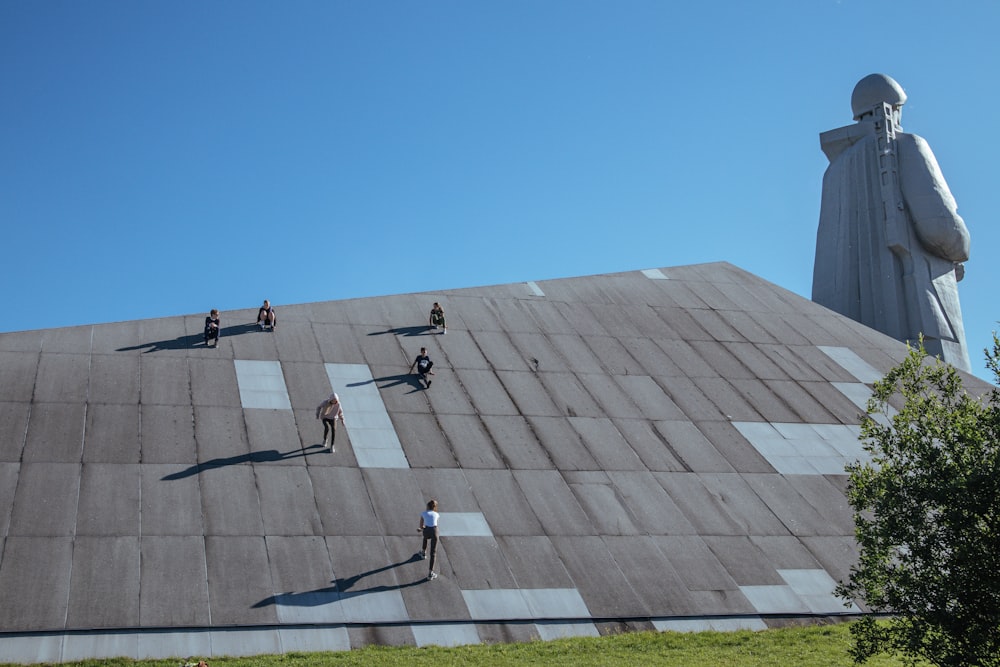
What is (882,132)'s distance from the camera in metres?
45.2

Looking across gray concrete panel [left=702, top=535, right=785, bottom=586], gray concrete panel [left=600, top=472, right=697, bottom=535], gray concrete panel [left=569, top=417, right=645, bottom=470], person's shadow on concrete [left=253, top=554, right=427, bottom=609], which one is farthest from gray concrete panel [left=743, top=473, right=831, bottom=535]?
person's shadow on concrete [left=253, top=554, right=427, bottom=609]

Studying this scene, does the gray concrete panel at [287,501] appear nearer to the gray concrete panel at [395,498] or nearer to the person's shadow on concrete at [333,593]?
the gray concrete panel at [395,498]

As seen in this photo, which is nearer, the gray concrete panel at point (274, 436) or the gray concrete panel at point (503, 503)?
the gray concrete panel at point (503, 503)

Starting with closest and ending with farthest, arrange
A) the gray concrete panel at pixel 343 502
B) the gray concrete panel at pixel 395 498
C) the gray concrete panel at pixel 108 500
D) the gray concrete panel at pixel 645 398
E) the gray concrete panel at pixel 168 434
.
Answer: the gray concrete panel at pixel 108 500 < the gray concrete panel at pixel 343 502 < the gray concrete panel at pixel 395 498 < the gray concrete panel at pixel 168 434 < the gray concrete panel at pixel 645 398

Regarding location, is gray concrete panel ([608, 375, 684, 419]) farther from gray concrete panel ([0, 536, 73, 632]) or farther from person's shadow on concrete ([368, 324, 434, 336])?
gray concrete panel ([0, 536, 73, 632])

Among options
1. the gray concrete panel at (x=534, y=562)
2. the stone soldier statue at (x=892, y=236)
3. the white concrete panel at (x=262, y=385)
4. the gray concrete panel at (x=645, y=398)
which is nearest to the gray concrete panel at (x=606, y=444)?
the gray concrete panel at (x=645, y=398)

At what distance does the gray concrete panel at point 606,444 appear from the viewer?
24.7 meters

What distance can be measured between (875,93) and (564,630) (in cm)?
3511

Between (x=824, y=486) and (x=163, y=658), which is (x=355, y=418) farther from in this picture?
(x=824, y=486)

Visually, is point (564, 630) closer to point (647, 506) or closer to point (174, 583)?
point (647, 506)

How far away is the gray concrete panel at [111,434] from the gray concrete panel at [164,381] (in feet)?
2.33

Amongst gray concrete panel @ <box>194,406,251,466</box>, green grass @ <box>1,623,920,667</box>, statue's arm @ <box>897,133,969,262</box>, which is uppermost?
statue's arm @ <box>897,133,969,262</box>

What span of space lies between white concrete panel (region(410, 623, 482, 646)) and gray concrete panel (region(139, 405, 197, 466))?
6764 millimetres

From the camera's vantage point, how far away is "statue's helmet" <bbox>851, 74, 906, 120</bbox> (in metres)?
45.6
